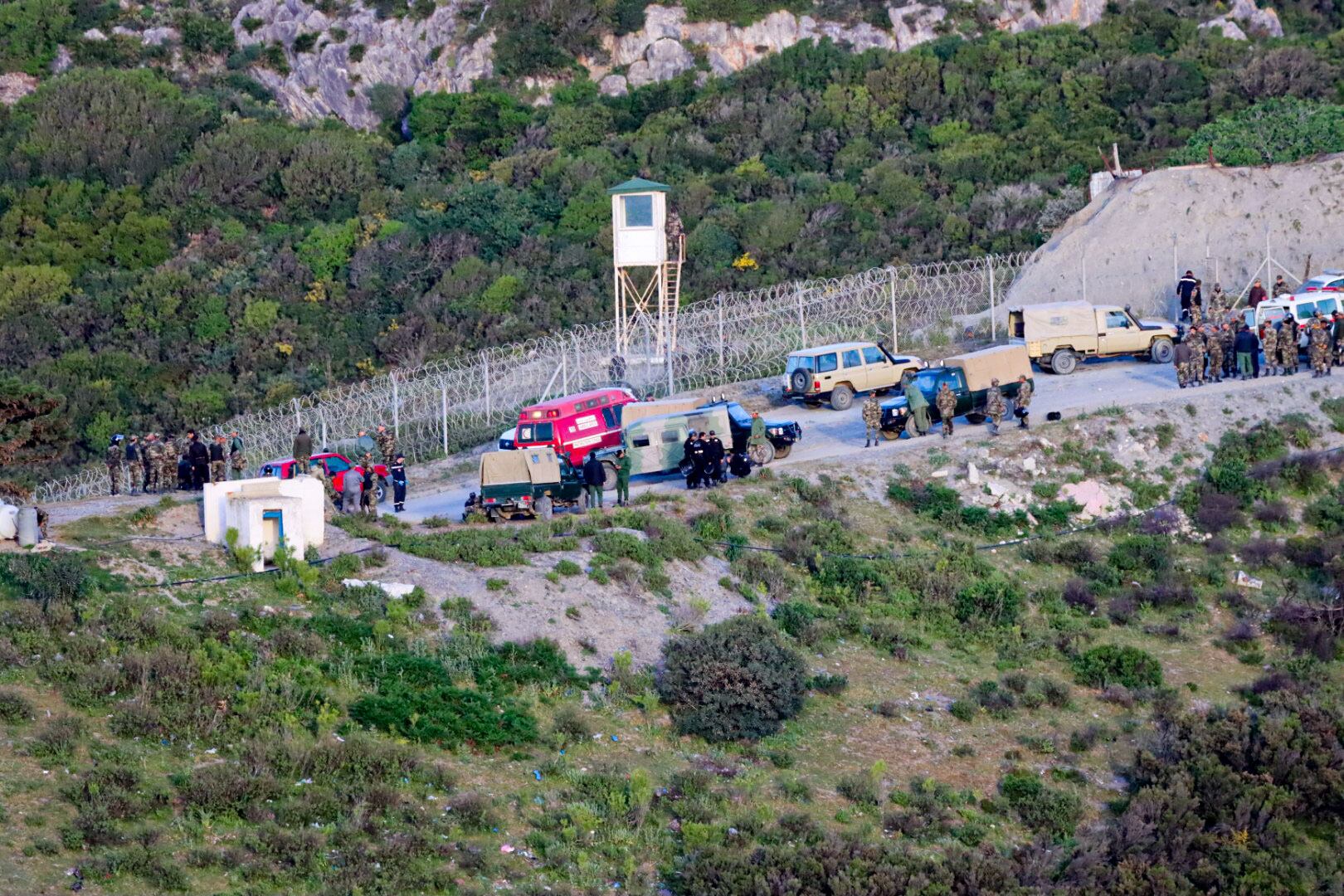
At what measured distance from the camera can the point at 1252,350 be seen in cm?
3734

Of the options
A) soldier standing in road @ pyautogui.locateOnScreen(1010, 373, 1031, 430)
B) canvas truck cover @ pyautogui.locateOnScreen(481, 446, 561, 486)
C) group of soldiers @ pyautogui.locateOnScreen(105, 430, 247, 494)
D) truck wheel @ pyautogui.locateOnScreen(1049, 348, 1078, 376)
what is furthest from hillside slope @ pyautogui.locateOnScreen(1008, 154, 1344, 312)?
group of soldiers @ pyautogui.locateOnScreen(105, 430, 247, 494)

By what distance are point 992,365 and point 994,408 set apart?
4.19 ft

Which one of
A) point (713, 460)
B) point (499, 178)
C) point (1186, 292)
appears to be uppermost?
point (499, 178)

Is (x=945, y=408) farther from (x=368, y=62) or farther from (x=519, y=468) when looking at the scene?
(x=368, y=62)

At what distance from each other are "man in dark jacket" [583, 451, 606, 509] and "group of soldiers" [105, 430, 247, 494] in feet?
22.2

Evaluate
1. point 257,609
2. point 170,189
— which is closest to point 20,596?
point 257,609

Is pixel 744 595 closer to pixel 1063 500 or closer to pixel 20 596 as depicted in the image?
pixel 1063 500

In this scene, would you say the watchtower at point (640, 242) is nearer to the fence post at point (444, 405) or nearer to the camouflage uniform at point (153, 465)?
the fence post at point (444, 405)

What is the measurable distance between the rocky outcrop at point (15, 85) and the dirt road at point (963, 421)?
5344 centimetres

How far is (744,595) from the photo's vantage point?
2842 centimetres

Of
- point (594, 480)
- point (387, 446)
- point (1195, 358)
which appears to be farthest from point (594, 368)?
point (1195, 358)

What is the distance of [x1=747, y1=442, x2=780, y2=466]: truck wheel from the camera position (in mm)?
33438

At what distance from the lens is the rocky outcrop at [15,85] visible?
81.6 m

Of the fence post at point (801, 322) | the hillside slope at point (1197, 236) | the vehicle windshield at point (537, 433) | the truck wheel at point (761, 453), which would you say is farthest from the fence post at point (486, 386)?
the hillside slope at point (1197, 236)
